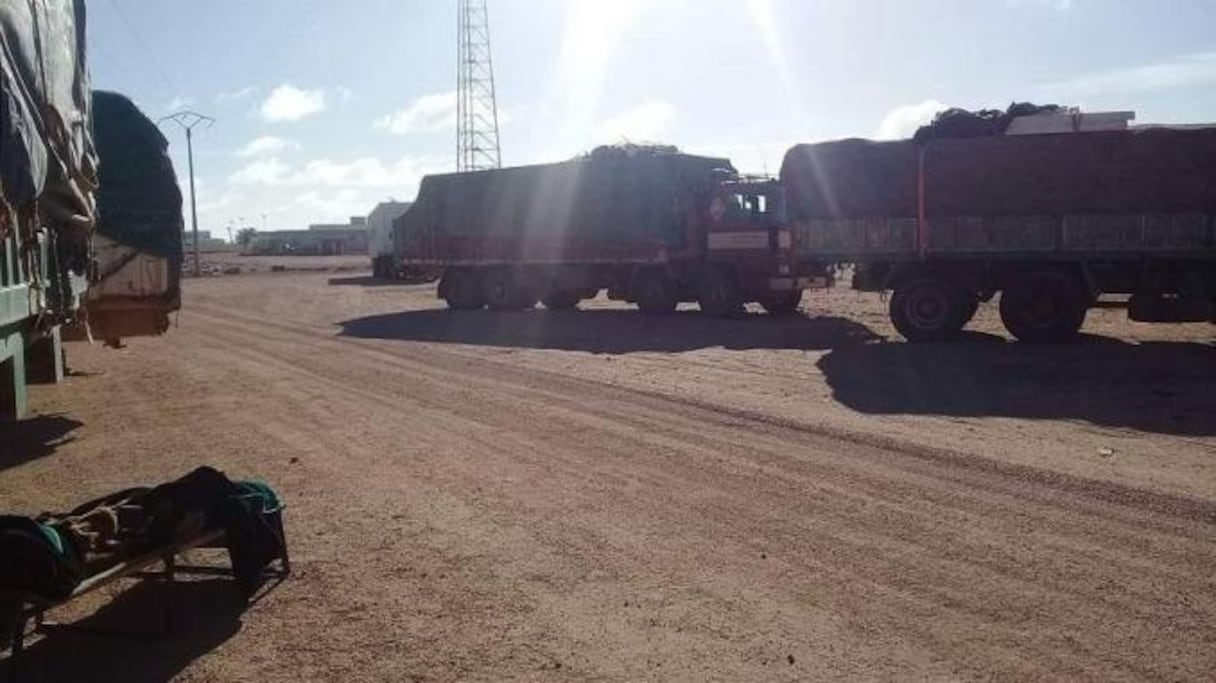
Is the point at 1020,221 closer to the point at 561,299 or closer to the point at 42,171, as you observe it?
the point at 561,299

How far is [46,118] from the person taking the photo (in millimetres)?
6453

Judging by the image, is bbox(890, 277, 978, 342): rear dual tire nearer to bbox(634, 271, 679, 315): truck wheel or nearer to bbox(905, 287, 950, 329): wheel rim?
bbox(905, 287, 950, 329): wheel rim

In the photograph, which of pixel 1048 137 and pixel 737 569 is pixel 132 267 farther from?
pixel 1048 137

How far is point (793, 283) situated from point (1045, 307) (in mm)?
6801

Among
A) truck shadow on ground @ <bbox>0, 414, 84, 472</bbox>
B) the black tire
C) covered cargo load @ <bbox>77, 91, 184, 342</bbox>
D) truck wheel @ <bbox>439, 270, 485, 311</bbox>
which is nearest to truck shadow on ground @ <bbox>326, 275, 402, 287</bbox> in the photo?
truck wheel @ <bbox>439, 270, 485, 311</bbox>

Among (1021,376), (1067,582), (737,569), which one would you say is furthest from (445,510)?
(1021,376)

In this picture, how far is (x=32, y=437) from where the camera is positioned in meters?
10.9

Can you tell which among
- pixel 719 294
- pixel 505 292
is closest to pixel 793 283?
pixel 719 294

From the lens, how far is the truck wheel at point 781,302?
80.4 feet

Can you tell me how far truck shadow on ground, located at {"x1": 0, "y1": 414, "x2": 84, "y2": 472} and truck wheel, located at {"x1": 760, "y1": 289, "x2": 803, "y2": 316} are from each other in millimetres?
15719

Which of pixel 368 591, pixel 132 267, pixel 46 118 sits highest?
pixel 46 118

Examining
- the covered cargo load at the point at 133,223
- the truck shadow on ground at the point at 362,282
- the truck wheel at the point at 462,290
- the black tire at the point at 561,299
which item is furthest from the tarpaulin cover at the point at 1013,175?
the truck shadow on ground at the point at 362,282

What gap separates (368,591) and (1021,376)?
1084cm

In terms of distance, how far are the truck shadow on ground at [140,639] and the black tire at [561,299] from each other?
22.9 metres
